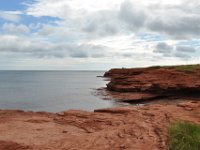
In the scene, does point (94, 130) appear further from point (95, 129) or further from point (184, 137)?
point (184, 137)

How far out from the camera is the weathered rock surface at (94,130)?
10602 mm

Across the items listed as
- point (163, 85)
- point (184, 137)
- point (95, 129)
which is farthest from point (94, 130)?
point (163, 85)

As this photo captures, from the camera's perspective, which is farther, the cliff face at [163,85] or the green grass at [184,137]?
the cliff face at [163,85]

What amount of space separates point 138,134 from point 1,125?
4910 millimetres

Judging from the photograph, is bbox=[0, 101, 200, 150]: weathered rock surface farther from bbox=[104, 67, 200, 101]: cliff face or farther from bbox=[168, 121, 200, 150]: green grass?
bbox=[104, 67, 200, 101]: cliff face

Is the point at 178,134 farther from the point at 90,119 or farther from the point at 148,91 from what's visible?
the point at 148,91

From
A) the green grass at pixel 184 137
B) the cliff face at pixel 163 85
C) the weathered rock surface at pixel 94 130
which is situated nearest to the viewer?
the green grass at pixel 184 137

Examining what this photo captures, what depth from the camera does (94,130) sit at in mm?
12914

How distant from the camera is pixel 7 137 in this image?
36.9 ft

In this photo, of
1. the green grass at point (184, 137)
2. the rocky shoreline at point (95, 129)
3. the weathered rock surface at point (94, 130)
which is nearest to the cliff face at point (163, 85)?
the rocky shoreline at point (95, 129)

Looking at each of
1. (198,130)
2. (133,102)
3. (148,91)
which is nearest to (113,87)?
(148,91)

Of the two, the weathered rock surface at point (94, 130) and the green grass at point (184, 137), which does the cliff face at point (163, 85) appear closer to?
the weathered rock surface at point (94, 130)

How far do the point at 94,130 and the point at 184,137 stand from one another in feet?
11.9

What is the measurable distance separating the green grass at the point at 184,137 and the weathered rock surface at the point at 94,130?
0.28 m
